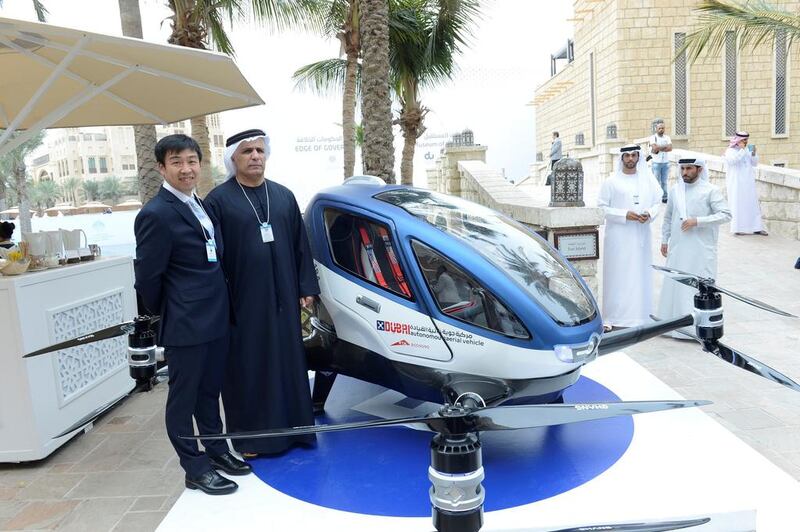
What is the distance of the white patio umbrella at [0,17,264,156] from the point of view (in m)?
4.01

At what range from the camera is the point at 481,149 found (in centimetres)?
1492

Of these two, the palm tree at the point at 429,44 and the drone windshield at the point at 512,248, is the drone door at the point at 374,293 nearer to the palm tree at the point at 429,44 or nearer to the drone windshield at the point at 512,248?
the drone windshield at the point at 512,248

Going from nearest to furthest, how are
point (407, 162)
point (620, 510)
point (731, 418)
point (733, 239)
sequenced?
1. point (620, 510)
2. point (731, 418)
3. point (733, 239)
4. point (407, 162)

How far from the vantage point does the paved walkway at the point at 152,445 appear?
3684mm

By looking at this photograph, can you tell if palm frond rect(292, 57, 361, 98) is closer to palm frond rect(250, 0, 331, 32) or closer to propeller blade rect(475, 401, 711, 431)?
palm frond rect(250, 0, 331, 32)

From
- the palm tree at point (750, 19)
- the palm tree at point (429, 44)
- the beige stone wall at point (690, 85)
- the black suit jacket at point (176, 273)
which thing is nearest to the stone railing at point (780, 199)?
the palm tree at point (750, 19)

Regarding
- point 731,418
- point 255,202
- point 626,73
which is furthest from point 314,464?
point 626,73

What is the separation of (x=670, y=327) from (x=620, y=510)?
1627mm

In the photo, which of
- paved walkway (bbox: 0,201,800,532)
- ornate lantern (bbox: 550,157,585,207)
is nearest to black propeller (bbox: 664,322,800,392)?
paved walkway (bbox: 0,201,800,532)

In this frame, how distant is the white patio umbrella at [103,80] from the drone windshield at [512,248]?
5.93ft

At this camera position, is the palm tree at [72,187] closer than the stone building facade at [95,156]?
No

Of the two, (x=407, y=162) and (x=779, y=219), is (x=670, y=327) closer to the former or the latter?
(x=779, y=219)

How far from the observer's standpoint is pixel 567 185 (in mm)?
Result: 6684

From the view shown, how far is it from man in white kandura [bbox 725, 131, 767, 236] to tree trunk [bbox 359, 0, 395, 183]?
25.9 ft
